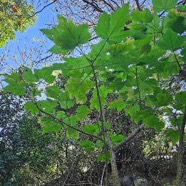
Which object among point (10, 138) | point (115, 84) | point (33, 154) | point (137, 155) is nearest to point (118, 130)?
point (137, 155)

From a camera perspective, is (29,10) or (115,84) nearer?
(115,84)

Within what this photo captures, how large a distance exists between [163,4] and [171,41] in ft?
0.58

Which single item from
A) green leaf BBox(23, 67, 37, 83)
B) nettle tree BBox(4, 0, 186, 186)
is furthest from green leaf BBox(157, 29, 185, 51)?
green leaf BBox(23, 67, 37, 83)

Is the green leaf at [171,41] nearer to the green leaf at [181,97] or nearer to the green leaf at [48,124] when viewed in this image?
the green leaf at [181,97]

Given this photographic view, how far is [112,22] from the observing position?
30.9 inches

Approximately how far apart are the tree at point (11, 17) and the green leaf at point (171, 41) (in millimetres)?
8915

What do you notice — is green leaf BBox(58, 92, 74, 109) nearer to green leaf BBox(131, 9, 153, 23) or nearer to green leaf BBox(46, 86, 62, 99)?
green leaf BBox(46, 86, 62, 99)

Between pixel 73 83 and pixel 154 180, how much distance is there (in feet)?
14.7

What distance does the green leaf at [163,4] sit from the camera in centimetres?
92

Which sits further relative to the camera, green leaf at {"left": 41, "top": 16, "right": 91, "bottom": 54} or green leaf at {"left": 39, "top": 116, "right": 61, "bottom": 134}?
green leaf at {"left": 39, "top": 116, "right": 61, "bottom": 134}

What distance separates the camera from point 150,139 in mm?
5859

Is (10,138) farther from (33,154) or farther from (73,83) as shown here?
(73,83)

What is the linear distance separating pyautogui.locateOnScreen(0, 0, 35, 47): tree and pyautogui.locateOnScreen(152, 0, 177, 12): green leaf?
8.79 m

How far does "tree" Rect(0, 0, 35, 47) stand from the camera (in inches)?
367
